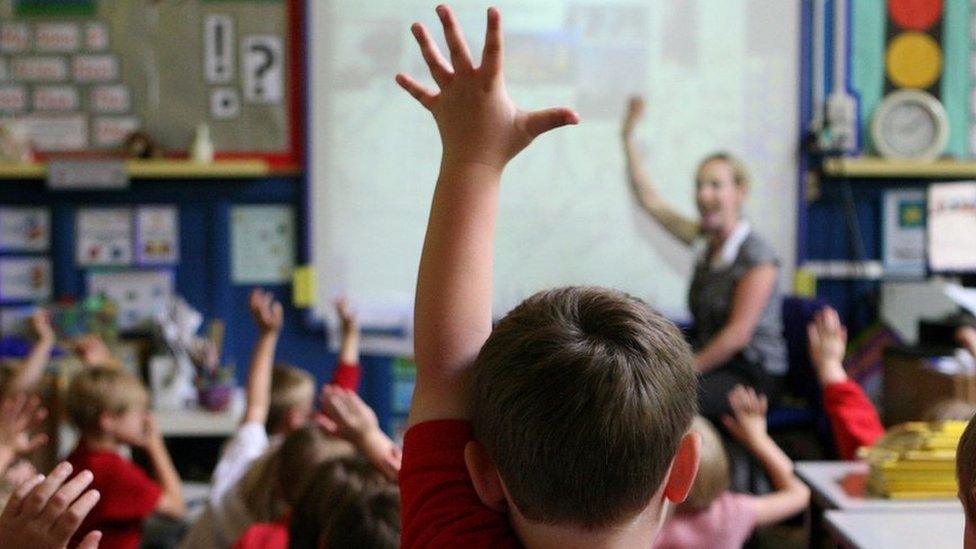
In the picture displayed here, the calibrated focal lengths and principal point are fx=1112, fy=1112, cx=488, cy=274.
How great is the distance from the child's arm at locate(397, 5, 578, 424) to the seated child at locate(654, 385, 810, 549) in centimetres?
112

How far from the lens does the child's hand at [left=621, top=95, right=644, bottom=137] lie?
4.37m

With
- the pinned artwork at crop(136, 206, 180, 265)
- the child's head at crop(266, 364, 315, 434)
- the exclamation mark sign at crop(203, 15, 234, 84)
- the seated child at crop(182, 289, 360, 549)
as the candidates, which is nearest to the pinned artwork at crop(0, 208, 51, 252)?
the pinned artwork at crop(136, 206, 180, 265)

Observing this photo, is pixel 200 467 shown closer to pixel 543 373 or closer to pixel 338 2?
pixel 338 2

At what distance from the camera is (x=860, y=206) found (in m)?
4.49

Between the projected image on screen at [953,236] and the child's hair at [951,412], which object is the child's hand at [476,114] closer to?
the child's hair at [951,412]

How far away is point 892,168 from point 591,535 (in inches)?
153

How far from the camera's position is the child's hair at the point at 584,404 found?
78 cm

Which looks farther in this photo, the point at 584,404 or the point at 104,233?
the point at 104,233

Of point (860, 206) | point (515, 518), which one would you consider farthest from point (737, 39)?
point (515, 518)

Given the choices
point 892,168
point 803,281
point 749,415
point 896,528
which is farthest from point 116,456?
point 892,168

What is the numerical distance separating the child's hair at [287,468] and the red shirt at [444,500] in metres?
0.98

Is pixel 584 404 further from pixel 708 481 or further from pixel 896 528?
pixel 708 481

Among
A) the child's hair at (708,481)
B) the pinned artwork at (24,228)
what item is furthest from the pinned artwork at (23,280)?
the child's hair at (708,481)

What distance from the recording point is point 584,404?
782mm
